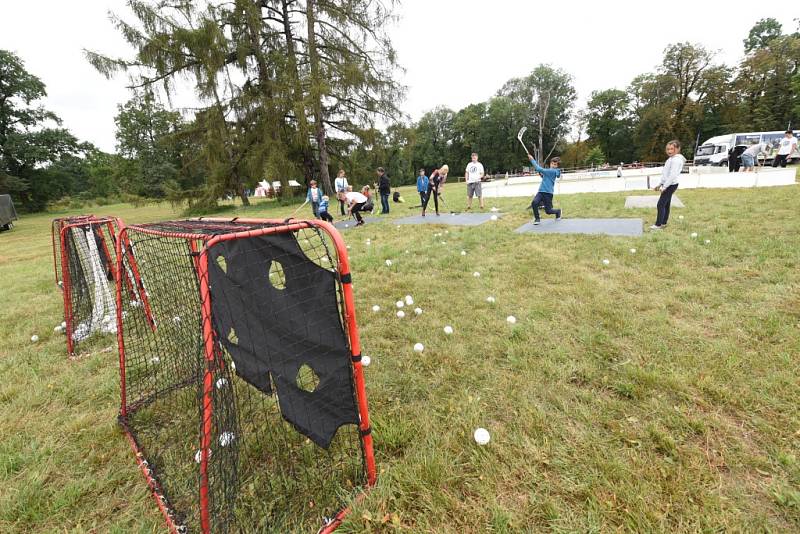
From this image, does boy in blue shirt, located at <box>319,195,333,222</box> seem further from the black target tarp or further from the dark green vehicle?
the dark green vehicle

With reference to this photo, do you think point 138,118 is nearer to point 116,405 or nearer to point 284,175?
point 284,175

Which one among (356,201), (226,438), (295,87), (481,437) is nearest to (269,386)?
(226,438)

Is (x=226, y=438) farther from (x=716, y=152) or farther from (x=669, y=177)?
(x=716, y=152)

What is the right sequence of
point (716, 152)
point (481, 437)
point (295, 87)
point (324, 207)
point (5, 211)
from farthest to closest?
point (716, 152) < point (5, 211) < point (295, 87) < point (324, 207) < point (481, 437)

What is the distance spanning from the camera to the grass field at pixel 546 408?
1.51 m

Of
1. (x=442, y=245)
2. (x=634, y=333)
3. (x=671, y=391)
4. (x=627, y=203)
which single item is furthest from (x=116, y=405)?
(x=627, y=203)

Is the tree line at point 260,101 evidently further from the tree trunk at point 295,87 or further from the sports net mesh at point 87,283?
the sports net mesh at point 87,283

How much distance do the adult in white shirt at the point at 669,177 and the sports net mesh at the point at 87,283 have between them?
7.87 m

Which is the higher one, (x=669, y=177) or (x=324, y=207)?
(x=669, y=177)

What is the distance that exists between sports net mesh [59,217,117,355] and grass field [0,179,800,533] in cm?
33

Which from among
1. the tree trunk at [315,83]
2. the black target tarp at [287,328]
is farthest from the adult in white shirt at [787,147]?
the black target tarp at [287,328]

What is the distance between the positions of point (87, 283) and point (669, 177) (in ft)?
27.4

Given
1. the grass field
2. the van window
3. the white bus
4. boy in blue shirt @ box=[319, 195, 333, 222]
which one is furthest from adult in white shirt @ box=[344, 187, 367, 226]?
the van window

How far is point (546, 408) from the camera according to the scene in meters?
2.07
